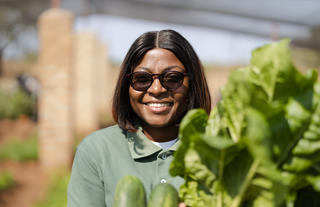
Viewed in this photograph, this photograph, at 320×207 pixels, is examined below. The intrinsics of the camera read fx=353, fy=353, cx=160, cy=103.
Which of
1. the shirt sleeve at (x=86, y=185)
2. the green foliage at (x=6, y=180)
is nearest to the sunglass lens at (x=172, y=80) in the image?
the shirt sleeve at (x=86, y=185)

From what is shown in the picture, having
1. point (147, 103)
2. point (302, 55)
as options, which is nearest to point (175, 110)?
point (147, 103)

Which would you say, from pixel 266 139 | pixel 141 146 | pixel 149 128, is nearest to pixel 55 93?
pixel 149 128

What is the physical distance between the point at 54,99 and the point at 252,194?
280 inches

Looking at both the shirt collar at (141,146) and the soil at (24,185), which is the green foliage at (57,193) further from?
the shirt collar at (141,146)

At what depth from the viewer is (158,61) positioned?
174 centimetres

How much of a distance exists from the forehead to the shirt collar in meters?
0.36

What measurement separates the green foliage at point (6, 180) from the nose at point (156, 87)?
6.49 metres

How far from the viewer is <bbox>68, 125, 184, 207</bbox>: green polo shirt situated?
1699 mm

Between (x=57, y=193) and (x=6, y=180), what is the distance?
4.75 ft

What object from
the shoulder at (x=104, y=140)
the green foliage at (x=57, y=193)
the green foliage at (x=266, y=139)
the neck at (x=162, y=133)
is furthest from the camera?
the green foliage at (x=57, y=193)

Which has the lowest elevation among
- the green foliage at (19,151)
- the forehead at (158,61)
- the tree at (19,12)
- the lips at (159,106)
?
the green foliage at (19,151)

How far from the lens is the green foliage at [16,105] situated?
12109 millimetres

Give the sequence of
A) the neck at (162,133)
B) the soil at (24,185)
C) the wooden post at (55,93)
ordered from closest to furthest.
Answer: the neck at (162,133), the soil at (24,185), the wooden post at (55,93)

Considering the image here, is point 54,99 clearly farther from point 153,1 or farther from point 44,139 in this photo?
point 153,1
